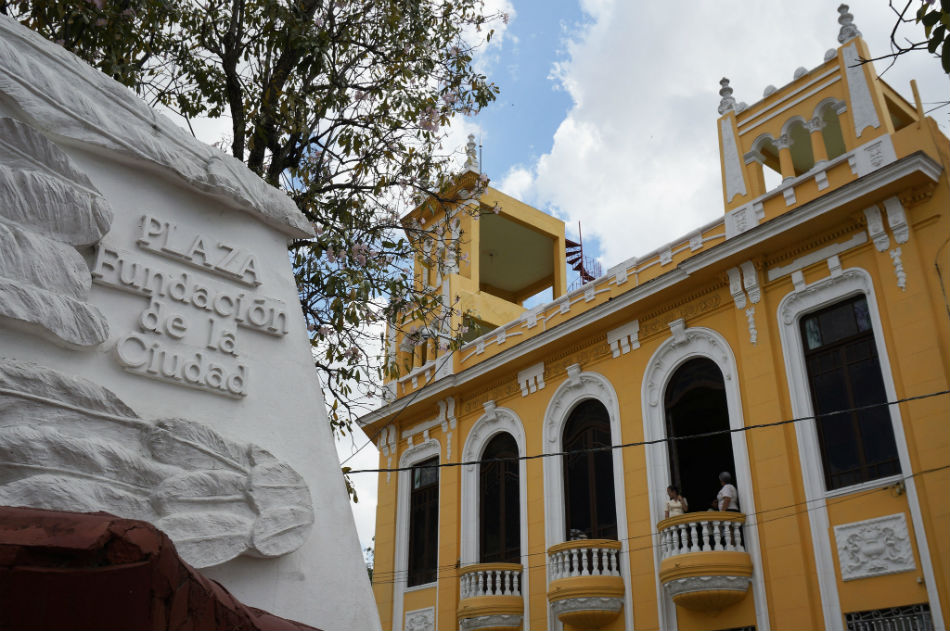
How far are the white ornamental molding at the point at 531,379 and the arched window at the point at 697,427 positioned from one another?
255 centimetres

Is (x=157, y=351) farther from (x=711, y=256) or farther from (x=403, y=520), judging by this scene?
(x=403, y=520)

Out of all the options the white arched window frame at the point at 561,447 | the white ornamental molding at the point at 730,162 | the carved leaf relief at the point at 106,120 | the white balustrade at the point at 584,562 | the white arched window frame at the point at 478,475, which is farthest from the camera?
the white arched window frame at the point at 478,475

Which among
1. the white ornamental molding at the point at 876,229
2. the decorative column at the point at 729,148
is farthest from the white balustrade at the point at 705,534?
the decorative column at the point at 729,148

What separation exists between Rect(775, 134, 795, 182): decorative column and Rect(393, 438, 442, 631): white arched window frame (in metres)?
7.84

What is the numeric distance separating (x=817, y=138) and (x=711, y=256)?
2305 mm

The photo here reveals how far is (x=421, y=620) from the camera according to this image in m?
14.7

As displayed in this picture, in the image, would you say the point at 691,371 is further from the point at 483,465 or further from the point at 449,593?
the point at 449,593

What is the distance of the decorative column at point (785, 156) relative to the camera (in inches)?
473

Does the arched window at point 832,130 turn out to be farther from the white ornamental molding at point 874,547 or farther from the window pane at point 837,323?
the white ornamental molding at point 874,547

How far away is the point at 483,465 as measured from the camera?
14.9 m

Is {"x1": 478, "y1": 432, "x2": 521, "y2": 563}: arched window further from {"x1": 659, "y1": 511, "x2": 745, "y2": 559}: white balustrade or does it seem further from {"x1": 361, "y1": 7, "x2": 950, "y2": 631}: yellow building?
{"x1": 659, "y1": 511, "x2": 745, "y2": 559}: white balustrade

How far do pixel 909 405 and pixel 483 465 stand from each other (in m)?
7.49

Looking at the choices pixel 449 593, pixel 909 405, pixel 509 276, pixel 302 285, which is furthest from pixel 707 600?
pixel 509 276

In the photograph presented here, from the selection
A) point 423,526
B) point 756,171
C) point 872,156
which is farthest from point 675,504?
point 423,526
